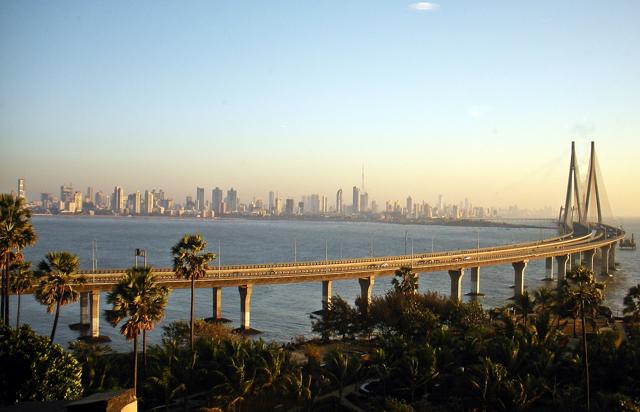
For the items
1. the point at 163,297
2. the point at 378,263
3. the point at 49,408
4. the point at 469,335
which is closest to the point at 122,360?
the point at 163,297

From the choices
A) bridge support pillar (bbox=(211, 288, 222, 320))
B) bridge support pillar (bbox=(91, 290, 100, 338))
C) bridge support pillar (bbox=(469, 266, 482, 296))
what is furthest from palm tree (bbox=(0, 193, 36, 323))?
bridge support pillar (bbox=(469, 266, 482, 296))

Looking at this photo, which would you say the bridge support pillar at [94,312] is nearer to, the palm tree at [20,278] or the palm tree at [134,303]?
the palm tree at [20,278]

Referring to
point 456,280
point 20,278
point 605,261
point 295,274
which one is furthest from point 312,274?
point 605,261

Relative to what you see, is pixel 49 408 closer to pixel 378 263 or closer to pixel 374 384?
pixel 374 384

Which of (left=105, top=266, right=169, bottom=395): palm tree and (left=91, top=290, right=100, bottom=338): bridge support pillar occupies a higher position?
(left=105, top=266, right=169, bottom=395): palm tree

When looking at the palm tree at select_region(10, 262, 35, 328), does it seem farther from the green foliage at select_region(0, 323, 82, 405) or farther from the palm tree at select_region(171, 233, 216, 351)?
the green foliage at select_region(0, 323, 82, 405)
